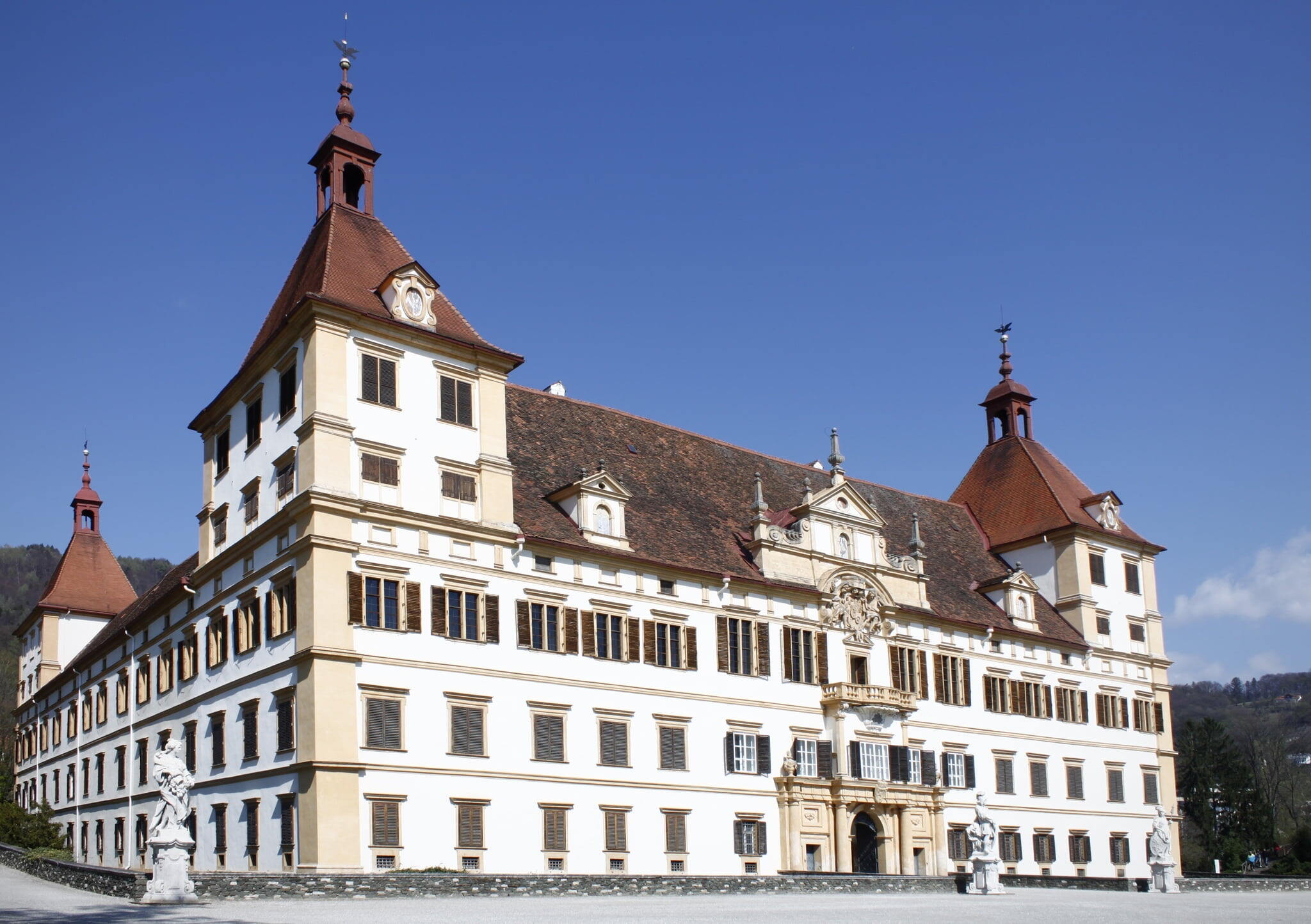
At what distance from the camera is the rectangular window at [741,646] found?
158ft

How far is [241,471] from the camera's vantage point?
44.5 meters

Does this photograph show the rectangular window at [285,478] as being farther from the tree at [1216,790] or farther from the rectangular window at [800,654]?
the tree at [1216,790]

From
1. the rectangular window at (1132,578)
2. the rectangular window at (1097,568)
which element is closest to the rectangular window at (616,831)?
the rectangular window at (1097,568)

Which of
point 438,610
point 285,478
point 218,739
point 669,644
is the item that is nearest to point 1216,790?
point 669,644

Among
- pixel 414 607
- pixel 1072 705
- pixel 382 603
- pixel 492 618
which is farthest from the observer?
pixel 1072 705

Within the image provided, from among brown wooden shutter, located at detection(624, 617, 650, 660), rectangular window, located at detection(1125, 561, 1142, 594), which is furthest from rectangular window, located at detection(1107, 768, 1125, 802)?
brown wooden shutter, located at detection(624, 617, 650, 660)

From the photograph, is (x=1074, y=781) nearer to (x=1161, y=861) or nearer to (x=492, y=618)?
(x=1161, y=861)

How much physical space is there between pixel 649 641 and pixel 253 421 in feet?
47.5

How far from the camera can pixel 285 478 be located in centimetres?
4119

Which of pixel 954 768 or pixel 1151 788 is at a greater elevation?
pixel 954 768

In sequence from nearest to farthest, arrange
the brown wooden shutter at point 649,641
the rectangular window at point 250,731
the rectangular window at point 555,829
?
1. the rectangular window at point 250,731
2. the rectangular window at point 555,829
3. the brown wooden shutter at point 649,641

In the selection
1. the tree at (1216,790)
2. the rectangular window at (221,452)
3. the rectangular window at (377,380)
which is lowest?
the tree at (1216,790)

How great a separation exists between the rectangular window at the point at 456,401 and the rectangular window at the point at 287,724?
32.0ft

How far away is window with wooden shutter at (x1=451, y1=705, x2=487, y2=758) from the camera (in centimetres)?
4034
